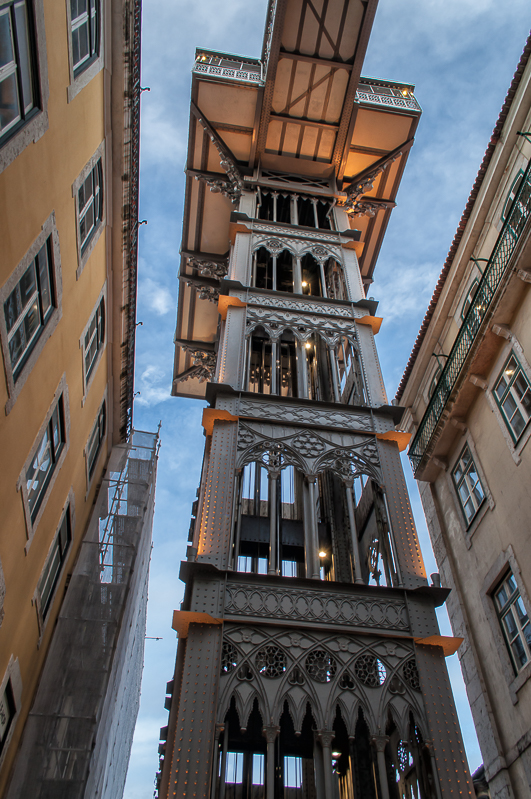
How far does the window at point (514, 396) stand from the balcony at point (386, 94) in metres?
13.3

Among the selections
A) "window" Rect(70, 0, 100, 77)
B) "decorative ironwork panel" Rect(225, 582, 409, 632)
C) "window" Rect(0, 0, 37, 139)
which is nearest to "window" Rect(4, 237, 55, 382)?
"window" Rect(0, 0, 37, 139)

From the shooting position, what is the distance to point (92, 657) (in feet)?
44.8

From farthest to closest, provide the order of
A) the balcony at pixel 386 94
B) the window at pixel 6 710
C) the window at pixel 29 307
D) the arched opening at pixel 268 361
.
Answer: the balcony at pixel 386 94, the arched opening at pixel 268 361, the window at pixel 6 710, the window at pixel 29 307

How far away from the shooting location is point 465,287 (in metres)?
A: 17.6

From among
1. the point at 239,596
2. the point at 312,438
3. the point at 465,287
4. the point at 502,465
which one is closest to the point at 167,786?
the point at 239,596

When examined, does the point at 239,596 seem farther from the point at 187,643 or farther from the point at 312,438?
the point at 312,438

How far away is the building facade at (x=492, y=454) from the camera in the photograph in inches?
464

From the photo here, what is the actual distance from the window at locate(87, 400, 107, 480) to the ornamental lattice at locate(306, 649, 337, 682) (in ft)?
29.7

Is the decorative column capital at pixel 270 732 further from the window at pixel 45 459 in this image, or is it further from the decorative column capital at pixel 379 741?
the window at pixel 45 459

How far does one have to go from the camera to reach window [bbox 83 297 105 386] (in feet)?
46.7

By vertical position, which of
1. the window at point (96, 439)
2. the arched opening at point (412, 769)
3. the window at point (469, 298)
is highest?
the window at point (469, 298)

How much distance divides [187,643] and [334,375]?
7.38 meters

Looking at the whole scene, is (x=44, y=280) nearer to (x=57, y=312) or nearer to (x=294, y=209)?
(x=57, y=312)

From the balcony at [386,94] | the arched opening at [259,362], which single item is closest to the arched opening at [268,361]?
the arched opening at [259,362]
